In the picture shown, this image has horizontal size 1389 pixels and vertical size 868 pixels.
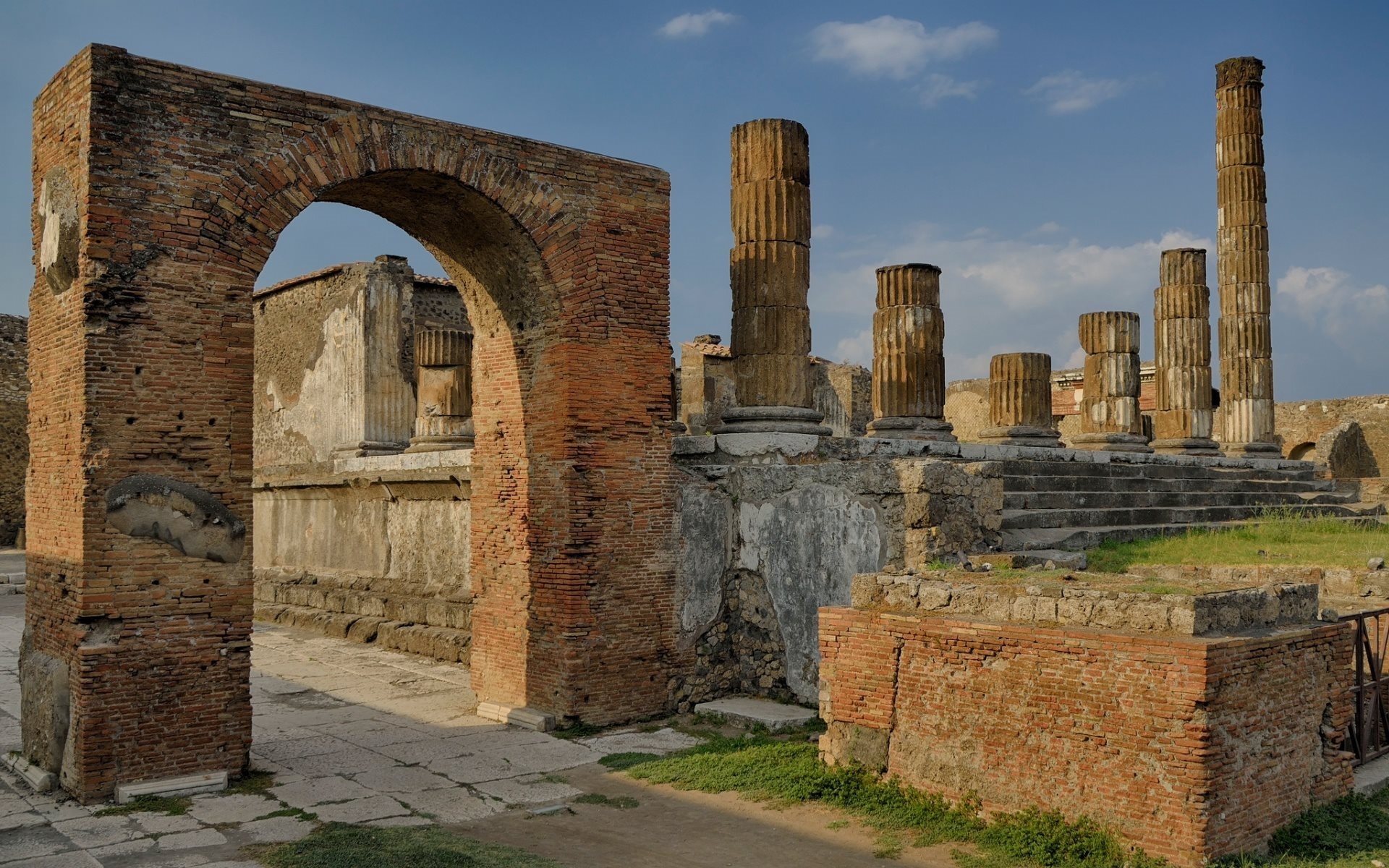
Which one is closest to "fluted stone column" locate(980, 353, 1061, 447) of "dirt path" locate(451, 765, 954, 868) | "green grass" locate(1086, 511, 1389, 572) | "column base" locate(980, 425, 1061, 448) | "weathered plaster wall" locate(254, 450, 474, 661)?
"column base" locate(980, 425, 1061, 448)

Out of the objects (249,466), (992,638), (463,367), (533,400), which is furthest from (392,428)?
(992,638)

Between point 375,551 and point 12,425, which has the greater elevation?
point 12,425

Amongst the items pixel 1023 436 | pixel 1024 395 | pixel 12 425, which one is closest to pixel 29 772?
pixel 1023 436

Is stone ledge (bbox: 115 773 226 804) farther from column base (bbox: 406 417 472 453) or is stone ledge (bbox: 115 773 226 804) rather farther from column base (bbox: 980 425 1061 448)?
column base (bbox: 980 425 1061 448)

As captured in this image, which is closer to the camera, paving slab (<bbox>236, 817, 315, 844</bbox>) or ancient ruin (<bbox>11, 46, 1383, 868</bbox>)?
ancient ruin (<bbox>11, 46, 1383, 868</bbox>)

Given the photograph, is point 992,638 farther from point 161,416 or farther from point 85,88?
point 85,88

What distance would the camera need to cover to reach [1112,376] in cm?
1723

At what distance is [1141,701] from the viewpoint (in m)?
5.37

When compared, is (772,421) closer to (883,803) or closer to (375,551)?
(883,803)

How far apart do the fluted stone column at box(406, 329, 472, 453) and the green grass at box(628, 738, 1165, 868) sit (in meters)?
6.33

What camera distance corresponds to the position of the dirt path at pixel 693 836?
19.1 feet

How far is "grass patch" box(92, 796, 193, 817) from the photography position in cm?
657

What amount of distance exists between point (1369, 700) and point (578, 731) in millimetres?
5162

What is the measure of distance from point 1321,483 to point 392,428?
13191mm
